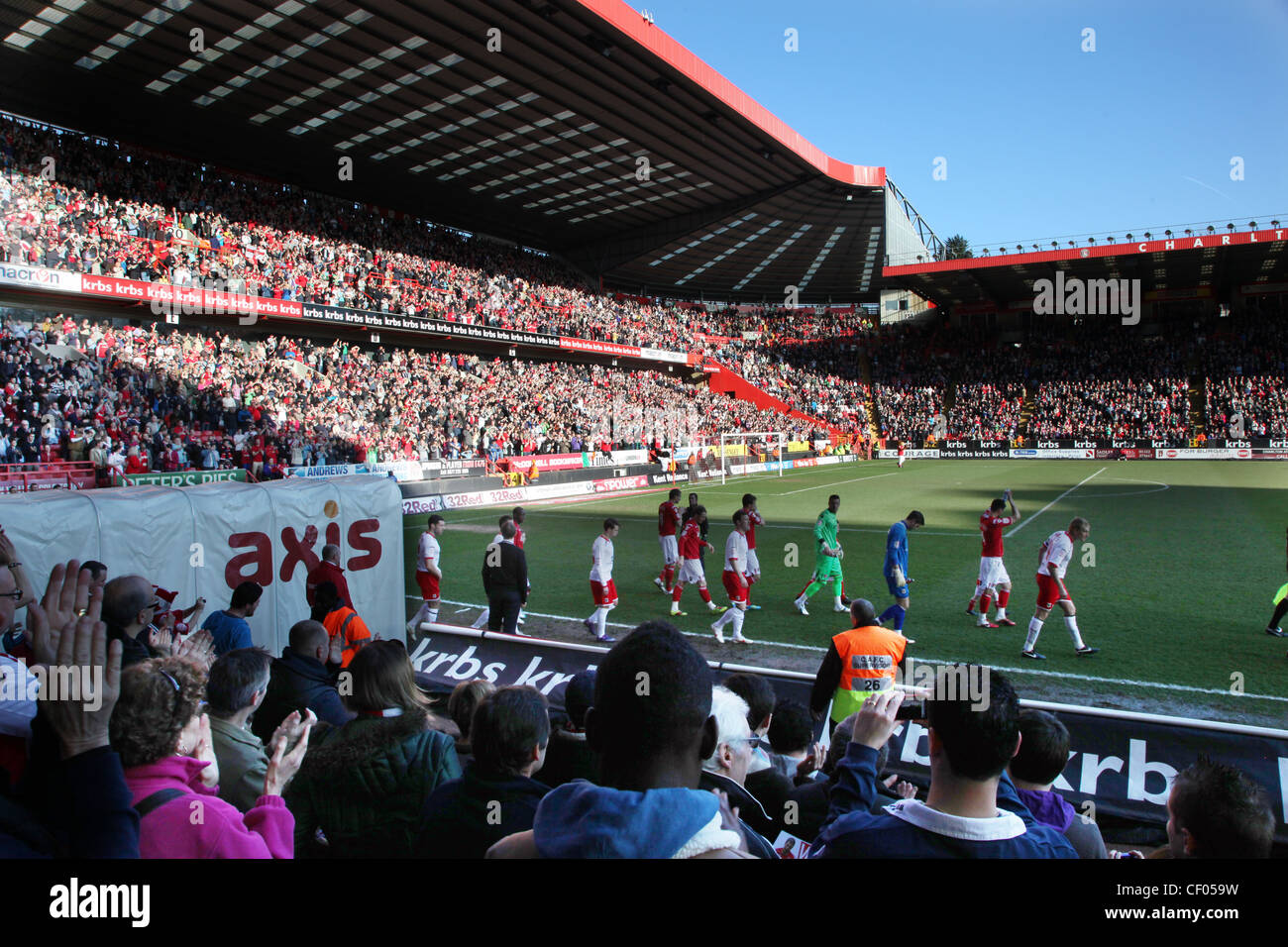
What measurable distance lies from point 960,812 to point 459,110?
115 ft

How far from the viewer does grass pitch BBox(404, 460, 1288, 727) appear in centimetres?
897

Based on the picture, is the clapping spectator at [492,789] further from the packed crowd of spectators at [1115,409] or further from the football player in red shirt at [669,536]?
the packed crowd of spectators at [1115,409]

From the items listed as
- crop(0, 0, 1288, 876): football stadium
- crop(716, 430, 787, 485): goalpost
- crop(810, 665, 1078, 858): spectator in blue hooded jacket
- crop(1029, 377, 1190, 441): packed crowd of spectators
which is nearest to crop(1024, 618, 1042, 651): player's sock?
crop(0, 0, 1288, 876): football stadium

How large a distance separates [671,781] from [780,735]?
8.58 feet

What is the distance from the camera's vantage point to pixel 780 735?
14.3 feet

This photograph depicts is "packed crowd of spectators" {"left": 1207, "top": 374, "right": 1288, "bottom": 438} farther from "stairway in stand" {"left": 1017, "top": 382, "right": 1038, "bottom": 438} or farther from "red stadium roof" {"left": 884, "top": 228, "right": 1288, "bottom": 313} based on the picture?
"stairway in stand" {"left": 1017, "top": 382, "right": 1038, "bottom": 438}

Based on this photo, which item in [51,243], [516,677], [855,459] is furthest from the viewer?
[855,459]

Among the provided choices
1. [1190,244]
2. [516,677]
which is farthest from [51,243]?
[1190,244]

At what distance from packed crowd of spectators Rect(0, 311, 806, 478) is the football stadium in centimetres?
20

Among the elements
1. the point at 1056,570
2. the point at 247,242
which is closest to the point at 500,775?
the point at 1056,570

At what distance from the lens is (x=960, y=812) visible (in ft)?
7.38

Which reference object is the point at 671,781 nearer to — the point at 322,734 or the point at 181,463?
the point at 322,734

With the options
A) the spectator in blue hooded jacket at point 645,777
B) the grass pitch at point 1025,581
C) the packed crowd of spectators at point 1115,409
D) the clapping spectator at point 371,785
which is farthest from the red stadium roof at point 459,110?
the spectator in blue hooded jacket at point 645,777
